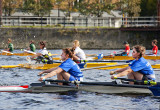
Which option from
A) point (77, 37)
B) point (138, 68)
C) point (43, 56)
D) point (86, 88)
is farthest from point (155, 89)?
point (77, 37)

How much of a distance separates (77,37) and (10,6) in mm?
14640

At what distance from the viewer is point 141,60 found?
45.1 feet

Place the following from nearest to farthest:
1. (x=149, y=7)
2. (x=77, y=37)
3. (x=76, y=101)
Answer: (x=76, y=101) → (x=77, y=37) → (x=149, y=7)

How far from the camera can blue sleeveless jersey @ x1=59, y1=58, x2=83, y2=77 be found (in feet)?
45.6

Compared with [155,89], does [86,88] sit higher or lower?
lower

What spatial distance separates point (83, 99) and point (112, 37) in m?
38.0

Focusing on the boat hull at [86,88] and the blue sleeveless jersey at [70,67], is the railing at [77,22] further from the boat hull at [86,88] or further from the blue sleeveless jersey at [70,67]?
the blue sleeveless jersey at [70,67]

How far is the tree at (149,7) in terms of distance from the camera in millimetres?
70375

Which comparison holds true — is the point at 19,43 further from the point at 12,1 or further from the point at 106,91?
the point at 106,91

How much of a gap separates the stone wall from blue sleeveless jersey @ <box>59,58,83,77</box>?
118 ft

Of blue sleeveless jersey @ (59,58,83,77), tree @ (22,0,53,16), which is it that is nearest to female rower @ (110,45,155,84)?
blue sleeveless jersey @ (59,58,83,77)

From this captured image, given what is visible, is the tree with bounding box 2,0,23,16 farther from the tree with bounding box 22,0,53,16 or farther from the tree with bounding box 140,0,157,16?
the tree with bounding box 140,0,157,16

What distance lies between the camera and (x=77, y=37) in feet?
166

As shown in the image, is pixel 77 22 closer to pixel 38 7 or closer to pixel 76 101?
pixel 38 7
